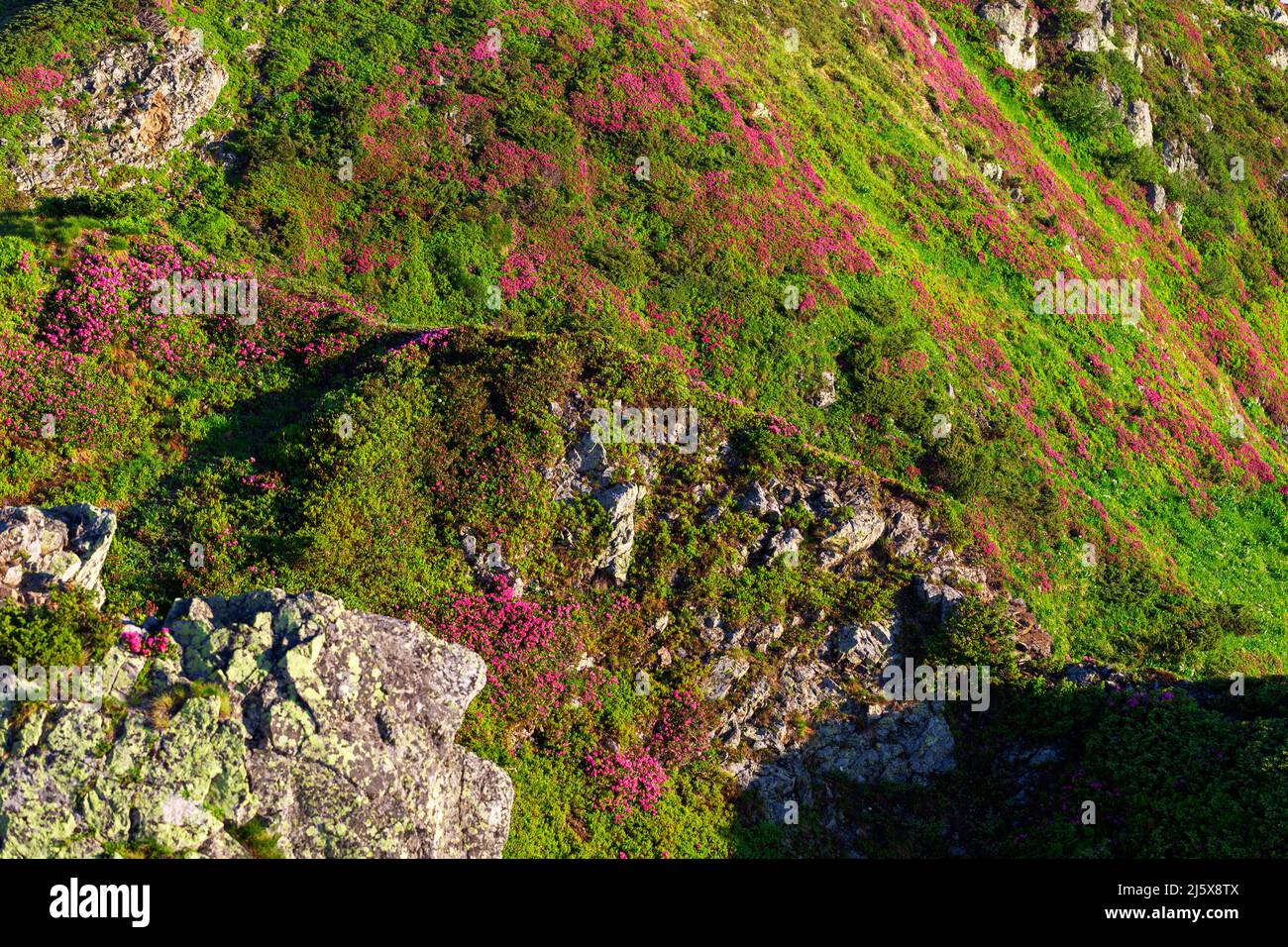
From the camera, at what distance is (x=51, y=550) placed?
20.8 meters

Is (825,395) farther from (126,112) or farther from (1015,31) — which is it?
(1015,31)

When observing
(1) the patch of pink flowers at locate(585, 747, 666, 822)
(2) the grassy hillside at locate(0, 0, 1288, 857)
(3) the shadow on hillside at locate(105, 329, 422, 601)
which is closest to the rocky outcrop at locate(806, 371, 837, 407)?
(2) the grassy hillside at locate(0, 0, 1288, 857)

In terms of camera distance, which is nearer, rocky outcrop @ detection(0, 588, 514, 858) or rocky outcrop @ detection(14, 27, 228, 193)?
rocky outcrop @ detection(0, 588, 514, 858)

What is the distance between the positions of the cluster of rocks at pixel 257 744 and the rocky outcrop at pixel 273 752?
30 millimetres

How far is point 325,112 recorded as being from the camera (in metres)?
42.7

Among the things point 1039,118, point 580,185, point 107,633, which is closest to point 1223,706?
point 107,633

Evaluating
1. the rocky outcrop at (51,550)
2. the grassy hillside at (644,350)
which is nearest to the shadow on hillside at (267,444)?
the grassy hillside at (644,350)

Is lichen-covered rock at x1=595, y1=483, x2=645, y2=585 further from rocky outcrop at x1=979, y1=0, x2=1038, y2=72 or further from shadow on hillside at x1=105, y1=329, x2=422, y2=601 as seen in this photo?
rocky outcrop at x1=979, y1=0, x2=1038, y2=72

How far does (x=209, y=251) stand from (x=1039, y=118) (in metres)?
59.5

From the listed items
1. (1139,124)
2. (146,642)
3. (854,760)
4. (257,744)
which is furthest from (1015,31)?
(257,744)

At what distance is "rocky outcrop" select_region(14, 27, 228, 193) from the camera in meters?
36.2

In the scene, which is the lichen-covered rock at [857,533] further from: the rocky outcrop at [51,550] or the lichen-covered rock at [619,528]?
the rocky outcrop at [51,550]

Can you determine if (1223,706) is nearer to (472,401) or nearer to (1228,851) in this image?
(1228,851)

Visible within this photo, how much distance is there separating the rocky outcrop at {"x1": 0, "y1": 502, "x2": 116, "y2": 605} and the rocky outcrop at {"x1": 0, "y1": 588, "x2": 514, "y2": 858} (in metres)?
2.31
